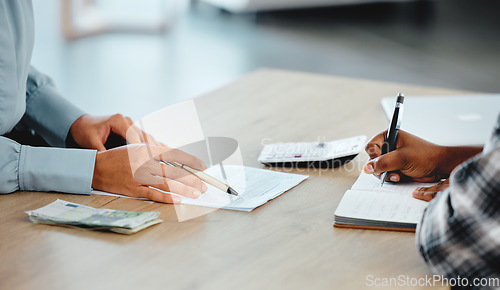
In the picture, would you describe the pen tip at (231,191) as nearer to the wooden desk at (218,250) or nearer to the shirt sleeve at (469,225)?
the wooden desk at (218,250)

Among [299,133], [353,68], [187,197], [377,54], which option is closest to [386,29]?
[377,54]

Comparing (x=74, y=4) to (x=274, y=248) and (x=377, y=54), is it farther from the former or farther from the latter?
(x=274, y=248)

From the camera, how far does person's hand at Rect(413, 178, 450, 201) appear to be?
1.14m

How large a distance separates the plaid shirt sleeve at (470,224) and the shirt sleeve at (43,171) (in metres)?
0.66

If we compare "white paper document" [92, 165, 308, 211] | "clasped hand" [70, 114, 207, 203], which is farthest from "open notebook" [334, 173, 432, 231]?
"clasped hand" [70, 114, 207, 203]

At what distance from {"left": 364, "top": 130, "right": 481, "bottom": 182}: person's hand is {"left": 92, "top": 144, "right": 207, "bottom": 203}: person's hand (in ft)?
1.15

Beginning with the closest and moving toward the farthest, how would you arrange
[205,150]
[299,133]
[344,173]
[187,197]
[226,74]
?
[187,197], [344,173], [205,150], [299,133], [226,74]

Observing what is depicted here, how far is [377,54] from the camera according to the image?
5133 millimetres

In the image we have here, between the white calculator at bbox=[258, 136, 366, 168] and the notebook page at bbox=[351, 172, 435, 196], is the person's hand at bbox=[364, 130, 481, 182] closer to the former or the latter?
the notebook page at bbox=[351, 172, 435, 196]

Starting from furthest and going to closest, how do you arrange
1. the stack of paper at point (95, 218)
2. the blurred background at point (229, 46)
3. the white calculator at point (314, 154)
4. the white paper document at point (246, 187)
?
the blurred background at point (229, 46) → the white calculator at point (314, 154) → the white paper document at point (246, 187) → the stack of paper at point (95, 218)

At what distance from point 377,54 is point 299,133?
12.2 ft

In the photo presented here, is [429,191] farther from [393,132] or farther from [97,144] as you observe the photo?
[97,144]

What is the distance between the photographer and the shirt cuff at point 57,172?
47.5 inches

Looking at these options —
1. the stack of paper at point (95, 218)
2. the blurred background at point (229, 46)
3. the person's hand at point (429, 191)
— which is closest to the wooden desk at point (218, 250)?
the stack of paper at point (95, 218)
